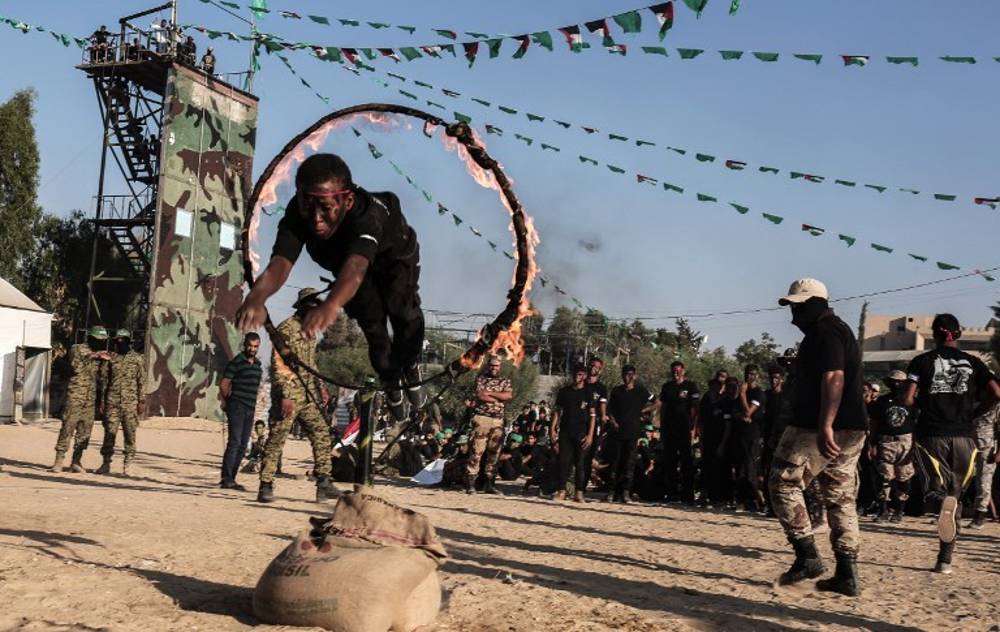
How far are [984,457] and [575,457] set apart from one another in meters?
6.10

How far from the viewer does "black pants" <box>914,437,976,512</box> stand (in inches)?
347

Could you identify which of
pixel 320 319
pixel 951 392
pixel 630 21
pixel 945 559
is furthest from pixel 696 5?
pixel 320 319

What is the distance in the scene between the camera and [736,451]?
49.8 ft

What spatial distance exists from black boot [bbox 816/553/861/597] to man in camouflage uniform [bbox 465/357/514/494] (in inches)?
336

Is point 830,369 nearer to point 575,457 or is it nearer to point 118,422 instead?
point 575,457

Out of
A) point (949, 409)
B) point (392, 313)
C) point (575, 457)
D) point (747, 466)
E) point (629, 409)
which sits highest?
point (392, 313)

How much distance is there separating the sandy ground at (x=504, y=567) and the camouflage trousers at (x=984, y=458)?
589 mm

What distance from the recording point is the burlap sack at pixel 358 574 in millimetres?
5203

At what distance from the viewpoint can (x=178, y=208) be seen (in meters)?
42.2

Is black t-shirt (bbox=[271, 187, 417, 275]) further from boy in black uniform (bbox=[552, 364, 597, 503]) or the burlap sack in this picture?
boy in black uniform (bbox=[552, 364, 597, 503])

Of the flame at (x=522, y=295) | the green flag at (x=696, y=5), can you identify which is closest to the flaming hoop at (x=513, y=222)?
the flame at (x=522, y=295)

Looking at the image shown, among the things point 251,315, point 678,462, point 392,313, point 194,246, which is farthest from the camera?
point 194,246

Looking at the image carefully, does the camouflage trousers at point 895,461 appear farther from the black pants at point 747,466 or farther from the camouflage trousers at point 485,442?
the camouflage trousers at point 485,442

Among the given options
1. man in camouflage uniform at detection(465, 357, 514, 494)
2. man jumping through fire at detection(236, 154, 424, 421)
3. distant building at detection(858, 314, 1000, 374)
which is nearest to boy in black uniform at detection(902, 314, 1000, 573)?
man jumping through fire at detection(236, 154, 424, 421)
